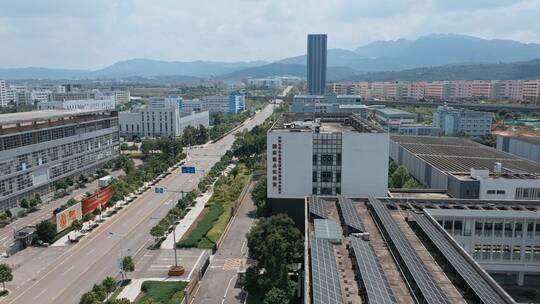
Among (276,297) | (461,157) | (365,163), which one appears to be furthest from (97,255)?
(461,157)

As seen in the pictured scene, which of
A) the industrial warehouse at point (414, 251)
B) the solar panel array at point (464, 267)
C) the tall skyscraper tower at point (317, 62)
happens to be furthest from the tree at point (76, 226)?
the tall skyscraper tower at point (317, 62)

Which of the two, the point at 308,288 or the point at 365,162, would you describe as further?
the point at 365,162

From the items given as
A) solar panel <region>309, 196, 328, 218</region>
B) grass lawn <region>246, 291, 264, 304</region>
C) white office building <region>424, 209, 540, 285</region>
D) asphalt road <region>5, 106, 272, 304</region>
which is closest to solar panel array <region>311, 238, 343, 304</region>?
solar panel <region>309, 196, 328, 218</region>

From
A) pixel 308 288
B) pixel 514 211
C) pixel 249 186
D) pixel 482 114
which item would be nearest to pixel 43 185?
pixel 249 186

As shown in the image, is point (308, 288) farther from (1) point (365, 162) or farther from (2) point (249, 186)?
(2) point (249, 186)

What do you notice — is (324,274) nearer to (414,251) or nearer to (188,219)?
(414,251)

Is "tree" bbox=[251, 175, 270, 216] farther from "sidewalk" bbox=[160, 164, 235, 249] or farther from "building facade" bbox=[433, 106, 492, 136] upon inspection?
"building facade" bbox=[433, 106, 492, 136]

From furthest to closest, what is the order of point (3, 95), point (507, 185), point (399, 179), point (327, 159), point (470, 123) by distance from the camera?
point (3, 95) < point (470, 123) < point (399, 179) < point (327, 159) < point (507, 185)
